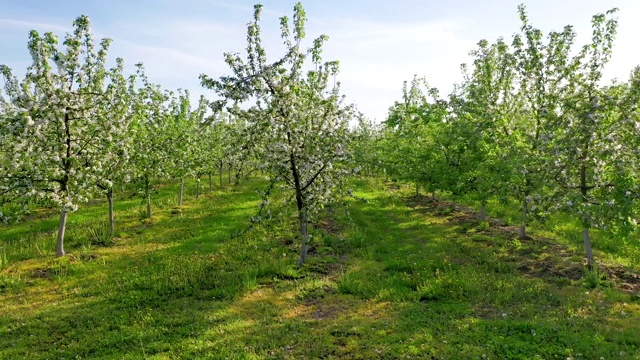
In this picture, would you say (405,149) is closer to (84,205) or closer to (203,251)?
(203,251)

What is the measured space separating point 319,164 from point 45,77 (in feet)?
35.1

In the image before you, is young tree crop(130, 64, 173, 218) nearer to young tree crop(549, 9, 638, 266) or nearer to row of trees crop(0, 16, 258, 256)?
row of trees crop(0, 16, 258, 256)

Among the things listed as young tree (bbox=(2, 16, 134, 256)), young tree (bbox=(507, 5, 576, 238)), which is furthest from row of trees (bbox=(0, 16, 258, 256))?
young tree (bbox=(507, 5, 576, 238))

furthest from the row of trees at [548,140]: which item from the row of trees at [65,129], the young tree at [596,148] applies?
the row of trees at [65,129]

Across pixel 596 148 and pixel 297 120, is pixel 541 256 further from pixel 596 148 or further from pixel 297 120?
pixel 297 120

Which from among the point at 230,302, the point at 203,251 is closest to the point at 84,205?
the point at 203,251

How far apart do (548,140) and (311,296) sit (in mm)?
10148

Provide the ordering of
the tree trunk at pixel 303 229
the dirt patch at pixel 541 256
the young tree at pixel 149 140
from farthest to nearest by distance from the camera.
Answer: the young tree at pixel 149 140 < the tree trunk at pixel 303 229 < the dirt patch at pixel 541 256

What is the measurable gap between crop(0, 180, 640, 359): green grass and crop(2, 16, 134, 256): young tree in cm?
353

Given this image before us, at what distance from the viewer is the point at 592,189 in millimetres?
14562

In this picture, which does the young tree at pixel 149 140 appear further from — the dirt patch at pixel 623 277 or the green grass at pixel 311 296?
the dirt patch at pixel 623 277

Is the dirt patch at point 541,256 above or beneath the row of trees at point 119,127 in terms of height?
beneath

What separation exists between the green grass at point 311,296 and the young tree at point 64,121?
11.6 ft

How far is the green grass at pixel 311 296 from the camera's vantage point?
420 inches
